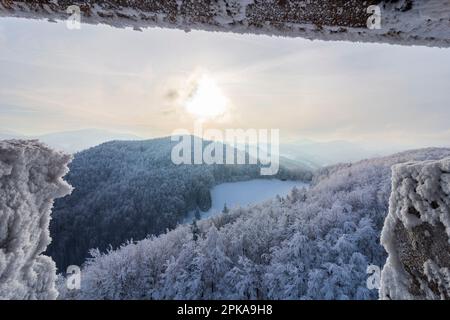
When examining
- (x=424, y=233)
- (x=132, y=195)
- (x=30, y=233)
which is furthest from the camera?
(x=132, y=195)

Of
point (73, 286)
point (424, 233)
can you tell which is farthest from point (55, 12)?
point (73, 286)

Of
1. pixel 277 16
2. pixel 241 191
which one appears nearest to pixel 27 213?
pixel 277 16

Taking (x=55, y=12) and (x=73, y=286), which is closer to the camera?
(x=55, y=12)

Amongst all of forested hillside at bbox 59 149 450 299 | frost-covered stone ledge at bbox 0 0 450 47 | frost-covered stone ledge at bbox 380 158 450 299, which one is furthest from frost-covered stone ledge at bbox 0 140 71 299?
forested hillside at bbox 59 149 450 299

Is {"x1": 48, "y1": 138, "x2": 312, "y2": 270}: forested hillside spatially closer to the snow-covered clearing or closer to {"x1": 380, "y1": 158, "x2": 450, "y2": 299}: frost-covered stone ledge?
the snow-covered clearing

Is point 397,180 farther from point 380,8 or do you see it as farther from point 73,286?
point 73,286

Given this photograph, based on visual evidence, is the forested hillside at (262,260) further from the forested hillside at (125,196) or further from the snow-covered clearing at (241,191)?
the snow-covered clearing at (241,191)

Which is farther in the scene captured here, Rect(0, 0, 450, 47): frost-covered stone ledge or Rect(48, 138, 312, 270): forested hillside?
Rect(48, 138, 312, 270): forested hillside

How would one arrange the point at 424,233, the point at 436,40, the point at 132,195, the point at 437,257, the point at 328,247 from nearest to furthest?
the point at 436,40 → the point at 437,257 → the point at 424,233 → the point at 328,247 → the point at 132,195
